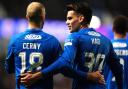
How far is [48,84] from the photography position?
7.07m

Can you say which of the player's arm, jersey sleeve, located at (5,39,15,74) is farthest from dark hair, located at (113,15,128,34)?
jersey sleeve, located at (5,39,15,74)

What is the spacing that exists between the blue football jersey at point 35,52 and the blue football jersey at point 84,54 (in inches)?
6.7

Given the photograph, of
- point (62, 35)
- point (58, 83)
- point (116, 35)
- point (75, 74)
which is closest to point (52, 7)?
point (62, 35)

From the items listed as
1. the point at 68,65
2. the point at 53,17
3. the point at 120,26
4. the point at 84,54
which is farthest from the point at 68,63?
the point at 53,17

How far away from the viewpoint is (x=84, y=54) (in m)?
6.94

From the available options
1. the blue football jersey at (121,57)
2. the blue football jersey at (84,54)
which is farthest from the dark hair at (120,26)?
the blue football jersey at (84,54)

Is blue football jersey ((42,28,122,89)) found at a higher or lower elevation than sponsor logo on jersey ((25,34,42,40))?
lower

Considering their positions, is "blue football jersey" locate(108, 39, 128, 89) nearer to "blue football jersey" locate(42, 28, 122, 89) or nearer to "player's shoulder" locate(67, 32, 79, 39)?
"blue football jersey" locate(42, 28, 122, 89)

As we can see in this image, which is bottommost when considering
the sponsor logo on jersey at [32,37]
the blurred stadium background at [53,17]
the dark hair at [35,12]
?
the blurred stadium background at [53,17]

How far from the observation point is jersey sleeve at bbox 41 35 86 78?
6812 mm

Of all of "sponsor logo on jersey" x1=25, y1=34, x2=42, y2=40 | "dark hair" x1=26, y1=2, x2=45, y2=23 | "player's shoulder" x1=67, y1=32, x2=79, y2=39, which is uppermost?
"dark hair" x1=26, y1=2, x2=45, y2=23

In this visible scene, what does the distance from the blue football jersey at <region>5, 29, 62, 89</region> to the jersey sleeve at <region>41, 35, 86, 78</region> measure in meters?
0.20

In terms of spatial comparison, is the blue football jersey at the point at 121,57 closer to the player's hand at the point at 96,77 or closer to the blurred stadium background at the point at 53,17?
the player's hand at the point at 96,77

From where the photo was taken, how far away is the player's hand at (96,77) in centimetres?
695
